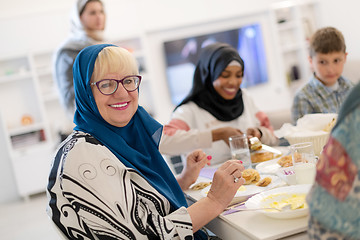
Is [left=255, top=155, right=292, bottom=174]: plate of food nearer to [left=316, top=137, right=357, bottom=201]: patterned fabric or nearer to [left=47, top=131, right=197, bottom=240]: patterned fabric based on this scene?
[left=47, top=131, right=197, bottom=240]: patterned fabric

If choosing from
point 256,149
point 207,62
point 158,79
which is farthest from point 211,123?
point 158,79

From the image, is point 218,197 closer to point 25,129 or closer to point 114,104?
point 114,104

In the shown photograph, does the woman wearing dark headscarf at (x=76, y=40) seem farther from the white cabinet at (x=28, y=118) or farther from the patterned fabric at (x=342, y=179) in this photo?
the white cabinet at (x=28, y=118)

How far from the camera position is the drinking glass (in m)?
1.41

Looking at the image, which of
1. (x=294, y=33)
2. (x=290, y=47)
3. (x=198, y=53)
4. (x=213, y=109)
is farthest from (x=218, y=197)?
(x=294, y=33)

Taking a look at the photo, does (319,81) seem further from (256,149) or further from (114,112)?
(114,112)

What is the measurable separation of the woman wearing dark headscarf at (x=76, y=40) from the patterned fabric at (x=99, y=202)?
1.70 metres

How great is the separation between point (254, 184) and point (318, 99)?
1.05m

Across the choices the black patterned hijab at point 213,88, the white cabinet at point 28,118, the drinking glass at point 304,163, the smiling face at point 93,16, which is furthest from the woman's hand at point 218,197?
the white cabinet at point 28,118

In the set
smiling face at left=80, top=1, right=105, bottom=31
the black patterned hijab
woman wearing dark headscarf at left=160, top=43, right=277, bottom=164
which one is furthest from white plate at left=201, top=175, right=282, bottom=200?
smiling face at left=80, top=1, right=105, bottom=31

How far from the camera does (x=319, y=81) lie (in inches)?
96.1

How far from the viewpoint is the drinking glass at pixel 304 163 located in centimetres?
141

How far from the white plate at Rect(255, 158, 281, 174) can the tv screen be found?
14.6ft

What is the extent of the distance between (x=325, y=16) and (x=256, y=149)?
5339 mm
